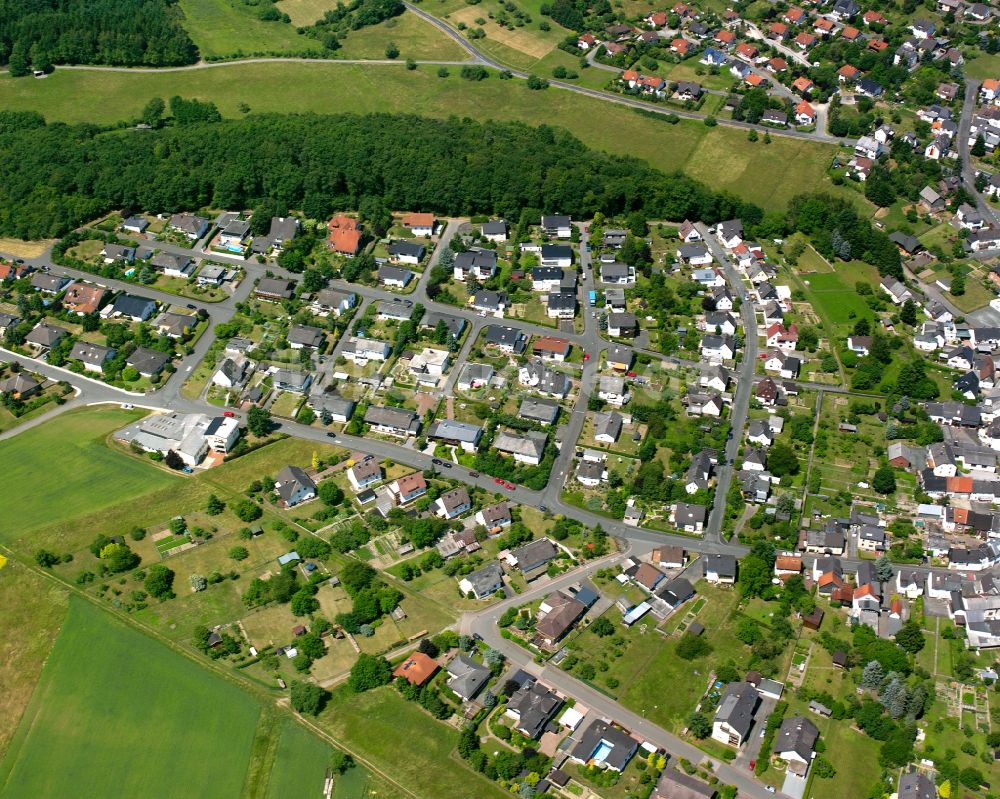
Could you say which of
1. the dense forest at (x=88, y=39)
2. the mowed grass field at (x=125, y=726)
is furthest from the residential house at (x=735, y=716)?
the dense forest at (x=88, y=39)

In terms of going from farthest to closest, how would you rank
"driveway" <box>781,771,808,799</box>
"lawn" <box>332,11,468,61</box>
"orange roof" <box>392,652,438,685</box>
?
"lawn" <box>332,11,468,61</box> < "orange roof" <box>392,652,438,685</box> < "driveway" <box>781,771,808,799</box>

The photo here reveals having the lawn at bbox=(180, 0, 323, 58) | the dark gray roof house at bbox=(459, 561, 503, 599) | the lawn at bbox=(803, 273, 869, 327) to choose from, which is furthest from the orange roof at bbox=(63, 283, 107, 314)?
the lawn at bbox=(803, 273, 869, 327)

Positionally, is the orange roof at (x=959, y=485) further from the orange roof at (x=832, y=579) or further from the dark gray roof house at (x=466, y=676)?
the dark gray roof house at (x=466, y=676)

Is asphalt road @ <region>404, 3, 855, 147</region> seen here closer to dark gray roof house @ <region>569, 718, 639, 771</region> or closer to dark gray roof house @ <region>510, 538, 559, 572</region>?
dark gray roof house @ <region>510, 538, 559, 572</region>

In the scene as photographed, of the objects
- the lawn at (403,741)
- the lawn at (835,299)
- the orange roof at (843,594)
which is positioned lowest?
the lawn at (403,741)

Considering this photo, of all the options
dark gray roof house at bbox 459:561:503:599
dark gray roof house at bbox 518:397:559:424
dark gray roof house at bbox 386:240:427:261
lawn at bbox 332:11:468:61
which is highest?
lawn at bbox 332:11:468:61

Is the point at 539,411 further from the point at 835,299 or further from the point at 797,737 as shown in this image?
the point at 835,299

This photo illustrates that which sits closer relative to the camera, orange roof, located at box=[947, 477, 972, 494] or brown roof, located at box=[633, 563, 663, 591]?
brown roof, located at box=[633, 563, 663, 591]

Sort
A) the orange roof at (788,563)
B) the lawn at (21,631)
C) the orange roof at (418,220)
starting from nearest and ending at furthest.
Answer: the lawn at (21,631)
the orange roof at (788,563)
the orange roof at (418,220)
